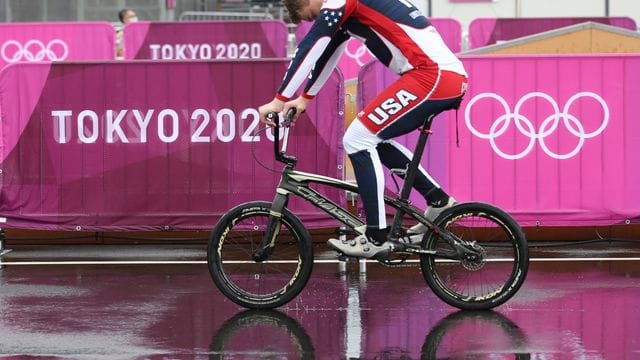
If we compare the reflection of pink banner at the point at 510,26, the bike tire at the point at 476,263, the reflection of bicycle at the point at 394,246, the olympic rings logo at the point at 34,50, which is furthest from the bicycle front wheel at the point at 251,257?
the reflection of pink banner at the point at 510,26

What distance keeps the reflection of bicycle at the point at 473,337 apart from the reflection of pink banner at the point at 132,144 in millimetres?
2916

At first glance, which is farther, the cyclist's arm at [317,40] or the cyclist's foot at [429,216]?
the cyclist's foot at [429,216]

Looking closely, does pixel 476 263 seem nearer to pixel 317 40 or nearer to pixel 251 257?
pixel 251 257

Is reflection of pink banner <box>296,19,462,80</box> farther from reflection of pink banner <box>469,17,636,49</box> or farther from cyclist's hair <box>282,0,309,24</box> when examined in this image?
cyclist's hair <box>282,0,309,24</box>

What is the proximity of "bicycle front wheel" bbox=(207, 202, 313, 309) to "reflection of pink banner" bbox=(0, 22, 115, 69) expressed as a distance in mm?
11503

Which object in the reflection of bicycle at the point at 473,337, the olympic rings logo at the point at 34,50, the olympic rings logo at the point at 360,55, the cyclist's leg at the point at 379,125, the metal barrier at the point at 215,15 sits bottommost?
the reflection of bicycle at the point at 473,337

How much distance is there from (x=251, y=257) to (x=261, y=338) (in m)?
0.84

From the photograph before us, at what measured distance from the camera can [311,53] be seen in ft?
21.7

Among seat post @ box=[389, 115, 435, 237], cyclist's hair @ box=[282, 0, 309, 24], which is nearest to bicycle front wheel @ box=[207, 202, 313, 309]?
seat post @ box=[389, 115, 435, 237]

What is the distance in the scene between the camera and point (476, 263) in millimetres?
7023

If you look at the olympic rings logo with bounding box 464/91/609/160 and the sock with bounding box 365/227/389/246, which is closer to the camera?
the sock with bounding box 365/227/389/246

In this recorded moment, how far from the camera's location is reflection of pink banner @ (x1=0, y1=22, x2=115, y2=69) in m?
18.1

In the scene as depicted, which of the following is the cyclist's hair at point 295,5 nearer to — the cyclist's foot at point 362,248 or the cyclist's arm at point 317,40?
the cyclist's arm at point 317,40

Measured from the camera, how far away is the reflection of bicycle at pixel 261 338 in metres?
6.04
